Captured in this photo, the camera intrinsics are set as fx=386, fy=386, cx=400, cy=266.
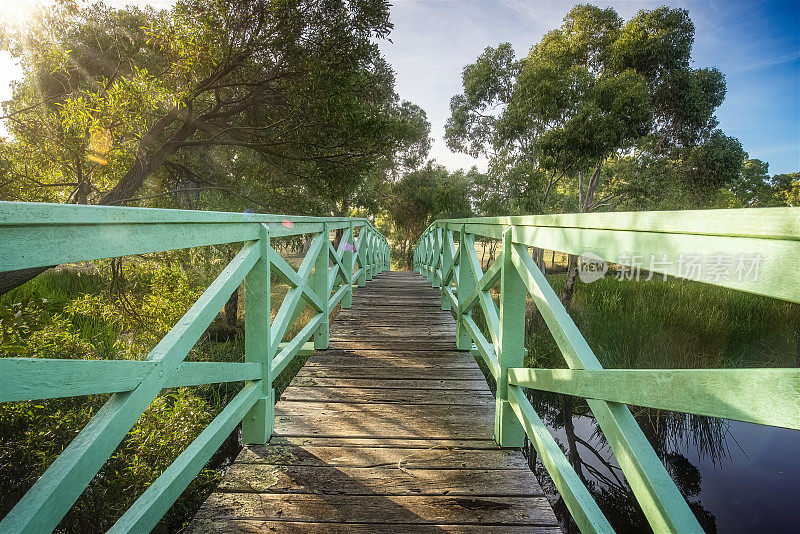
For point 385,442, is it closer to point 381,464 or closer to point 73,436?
point 381,464

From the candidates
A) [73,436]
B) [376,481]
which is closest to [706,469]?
[376,481]

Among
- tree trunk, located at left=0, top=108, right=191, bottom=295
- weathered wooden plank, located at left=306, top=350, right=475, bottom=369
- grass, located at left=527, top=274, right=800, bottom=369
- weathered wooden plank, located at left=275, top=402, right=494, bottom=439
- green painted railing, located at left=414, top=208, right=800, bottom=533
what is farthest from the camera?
grass, located at left=527, top=274, right=800, bottom=369

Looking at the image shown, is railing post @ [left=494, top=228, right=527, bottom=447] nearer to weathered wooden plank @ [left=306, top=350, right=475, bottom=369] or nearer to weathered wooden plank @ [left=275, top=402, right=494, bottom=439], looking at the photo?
weathered wooden plank @ [left=275, top=402, right=494, bottom=439]

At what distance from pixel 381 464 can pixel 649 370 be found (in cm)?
134

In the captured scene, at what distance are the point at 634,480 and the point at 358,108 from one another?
577cm

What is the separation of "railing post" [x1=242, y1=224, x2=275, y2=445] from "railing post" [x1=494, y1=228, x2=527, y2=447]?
1.18 m

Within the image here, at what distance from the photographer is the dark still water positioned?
352 cm

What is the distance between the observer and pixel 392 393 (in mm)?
2604

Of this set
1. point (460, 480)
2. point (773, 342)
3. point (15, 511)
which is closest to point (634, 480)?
point (460, 480)

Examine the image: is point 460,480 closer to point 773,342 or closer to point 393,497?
point 393,497

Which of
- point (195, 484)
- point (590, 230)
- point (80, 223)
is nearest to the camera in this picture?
point (80, 223)

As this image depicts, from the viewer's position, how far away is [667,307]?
24.5ft

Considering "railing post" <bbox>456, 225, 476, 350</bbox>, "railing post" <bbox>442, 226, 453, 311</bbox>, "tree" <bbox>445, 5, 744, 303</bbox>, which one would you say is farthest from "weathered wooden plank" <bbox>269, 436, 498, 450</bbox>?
"tree" <bbox>445, 5, 744, 303</bbox>

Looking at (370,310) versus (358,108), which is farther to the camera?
(358,108)
